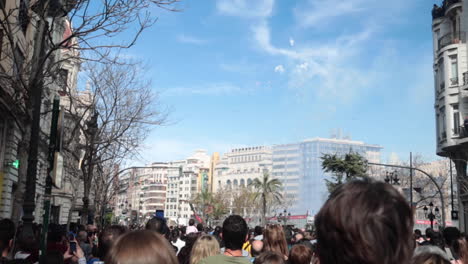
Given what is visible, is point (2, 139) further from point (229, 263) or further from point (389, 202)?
point (389, 202)

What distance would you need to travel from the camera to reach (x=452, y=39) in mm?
36469

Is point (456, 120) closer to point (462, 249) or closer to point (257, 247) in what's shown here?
point (257, 247)

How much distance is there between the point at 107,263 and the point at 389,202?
1.48 meters

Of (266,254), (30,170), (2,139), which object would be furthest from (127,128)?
(266,254)

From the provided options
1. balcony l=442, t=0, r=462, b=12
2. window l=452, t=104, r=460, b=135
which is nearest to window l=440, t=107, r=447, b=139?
window l=452, t=104, r=460, b=135

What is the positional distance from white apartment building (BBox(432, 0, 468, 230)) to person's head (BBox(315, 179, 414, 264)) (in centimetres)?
3421

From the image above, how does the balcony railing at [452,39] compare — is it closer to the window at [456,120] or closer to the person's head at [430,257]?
the window at [456,120]

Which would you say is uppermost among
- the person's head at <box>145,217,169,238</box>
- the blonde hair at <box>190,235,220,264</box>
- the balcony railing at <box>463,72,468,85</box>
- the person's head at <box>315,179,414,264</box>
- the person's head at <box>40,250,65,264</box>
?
the balcony railing at <box>463,72,468,85</box>

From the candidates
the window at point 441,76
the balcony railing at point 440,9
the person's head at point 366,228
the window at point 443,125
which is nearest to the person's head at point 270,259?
the person's head at point 366,228

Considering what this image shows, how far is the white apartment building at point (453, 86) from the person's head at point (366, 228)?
34.2 m

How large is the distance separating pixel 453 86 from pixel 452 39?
361 cm

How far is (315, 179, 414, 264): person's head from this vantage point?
1854 millimetres

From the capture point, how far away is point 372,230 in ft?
6.10

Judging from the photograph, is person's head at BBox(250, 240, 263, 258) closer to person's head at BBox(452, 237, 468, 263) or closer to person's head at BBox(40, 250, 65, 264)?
person's head at BBox(40, 250, 65, 264)
